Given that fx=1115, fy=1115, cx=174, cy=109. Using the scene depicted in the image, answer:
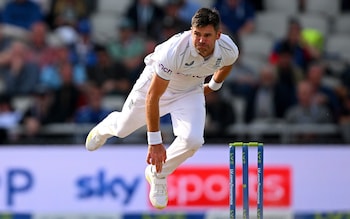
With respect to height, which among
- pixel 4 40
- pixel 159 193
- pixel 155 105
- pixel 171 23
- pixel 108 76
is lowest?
pixel 159 193

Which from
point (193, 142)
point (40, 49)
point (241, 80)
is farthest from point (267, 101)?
point (193, 142)

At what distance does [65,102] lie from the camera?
11570mm

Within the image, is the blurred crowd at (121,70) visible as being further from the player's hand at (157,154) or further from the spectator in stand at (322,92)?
the player's hand at (157,154)

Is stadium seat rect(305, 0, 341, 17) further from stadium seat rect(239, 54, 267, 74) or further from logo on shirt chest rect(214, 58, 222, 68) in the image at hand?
logo on shirt chest rect(214, 58, 222, 68)

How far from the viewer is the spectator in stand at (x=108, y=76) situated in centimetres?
1178

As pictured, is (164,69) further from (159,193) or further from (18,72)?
(18,72)

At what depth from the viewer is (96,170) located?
426 inches

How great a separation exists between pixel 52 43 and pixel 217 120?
2.13 m

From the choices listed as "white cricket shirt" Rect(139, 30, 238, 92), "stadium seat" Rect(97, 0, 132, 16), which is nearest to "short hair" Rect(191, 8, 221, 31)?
"white cricket shirt" Rect(139, 30, 238, 92)

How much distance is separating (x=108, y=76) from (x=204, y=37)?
448cm

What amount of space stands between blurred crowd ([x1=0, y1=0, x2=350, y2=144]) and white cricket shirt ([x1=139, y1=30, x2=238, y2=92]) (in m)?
3.28

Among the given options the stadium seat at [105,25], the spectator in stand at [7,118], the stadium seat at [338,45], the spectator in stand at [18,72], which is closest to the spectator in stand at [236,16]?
the stadium seat at [338,45]

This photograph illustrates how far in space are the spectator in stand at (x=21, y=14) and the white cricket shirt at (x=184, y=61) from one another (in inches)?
184

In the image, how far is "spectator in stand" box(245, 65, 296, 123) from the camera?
11617 mm
